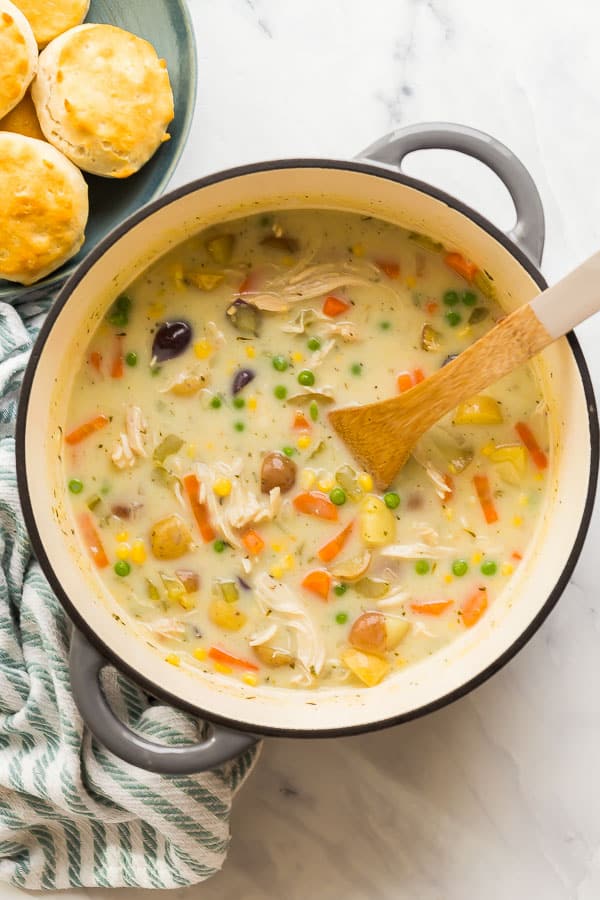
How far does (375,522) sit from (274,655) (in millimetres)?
416

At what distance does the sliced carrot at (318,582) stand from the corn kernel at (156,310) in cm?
74

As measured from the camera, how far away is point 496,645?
2.42 metres

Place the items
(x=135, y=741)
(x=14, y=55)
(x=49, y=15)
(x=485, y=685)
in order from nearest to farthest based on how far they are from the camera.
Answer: (x=135, y=741) → (x=14, y=55) → (x=49, y=15) → (x=485, y=685)

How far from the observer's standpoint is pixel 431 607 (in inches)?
99.7

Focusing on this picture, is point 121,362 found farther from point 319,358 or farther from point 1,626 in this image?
point 1,626

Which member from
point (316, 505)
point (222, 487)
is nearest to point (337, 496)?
point (316, 505)

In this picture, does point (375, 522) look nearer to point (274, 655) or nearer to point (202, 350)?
point (274, 655)

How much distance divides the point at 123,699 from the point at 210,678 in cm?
22

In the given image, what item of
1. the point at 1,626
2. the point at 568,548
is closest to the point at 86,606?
the point at 1,626

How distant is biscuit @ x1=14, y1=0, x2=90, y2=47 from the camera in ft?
8.05

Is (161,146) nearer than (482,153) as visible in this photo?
No

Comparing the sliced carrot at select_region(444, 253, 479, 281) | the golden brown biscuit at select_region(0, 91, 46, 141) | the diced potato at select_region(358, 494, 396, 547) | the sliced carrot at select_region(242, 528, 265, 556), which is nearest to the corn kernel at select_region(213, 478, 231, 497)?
the sliced carrot at select_region(242, 528, 265, 556)

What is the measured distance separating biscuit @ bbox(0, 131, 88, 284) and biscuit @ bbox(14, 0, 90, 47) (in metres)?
0.27

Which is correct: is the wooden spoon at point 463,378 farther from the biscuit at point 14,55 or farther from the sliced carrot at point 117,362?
the biscuit at point 14,55
